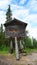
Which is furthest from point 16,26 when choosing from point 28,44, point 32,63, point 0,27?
point 0,27

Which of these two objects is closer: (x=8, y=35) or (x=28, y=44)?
(x=8, y=35)

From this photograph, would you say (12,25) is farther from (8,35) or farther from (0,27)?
(0,27)

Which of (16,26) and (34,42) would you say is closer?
(16,26)

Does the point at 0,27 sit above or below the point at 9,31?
above

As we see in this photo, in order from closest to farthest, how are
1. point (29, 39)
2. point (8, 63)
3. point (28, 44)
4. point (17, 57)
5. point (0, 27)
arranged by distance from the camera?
point (8, 63)
point (17, 57)
point (28, 44)
point (29, 39)
point (0, 27)

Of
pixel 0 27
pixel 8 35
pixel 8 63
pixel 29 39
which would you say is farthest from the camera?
pixel 0 27

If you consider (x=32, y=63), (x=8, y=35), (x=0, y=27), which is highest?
(x=0, y=27)

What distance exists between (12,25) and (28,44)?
A: 22965 mm

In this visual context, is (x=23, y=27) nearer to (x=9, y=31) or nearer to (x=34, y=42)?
(x=9, y=31)

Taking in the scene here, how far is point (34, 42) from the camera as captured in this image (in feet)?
162

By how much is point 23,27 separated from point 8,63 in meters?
5.56

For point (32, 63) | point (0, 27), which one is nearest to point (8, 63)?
point (32, 63)

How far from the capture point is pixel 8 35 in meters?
21.6

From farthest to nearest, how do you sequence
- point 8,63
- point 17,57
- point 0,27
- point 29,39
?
point 0,27 < point 29,39 < point 17,57 < point 8,63
